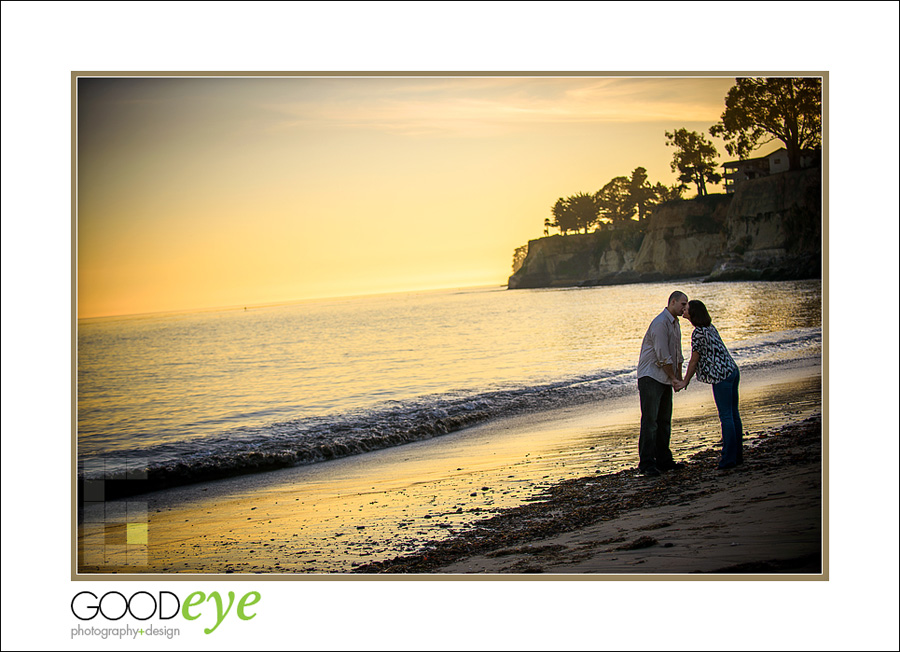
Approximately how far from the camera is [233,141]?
4.79 m

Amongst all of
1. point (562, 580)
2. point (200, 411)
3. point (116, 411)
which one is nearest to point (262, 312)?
point (200, 411)

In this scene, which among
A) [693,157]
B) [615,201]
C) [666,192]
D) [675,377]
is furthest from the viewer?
[615,201]

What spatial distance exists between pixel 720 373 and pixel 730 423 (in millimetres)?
336

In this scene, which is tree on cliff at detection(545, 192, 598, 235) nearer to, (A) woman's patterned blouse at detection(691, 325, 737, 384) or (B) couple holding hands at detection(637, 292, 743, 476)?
(B) couple holding hands at detection(637, 292, 743, 476)

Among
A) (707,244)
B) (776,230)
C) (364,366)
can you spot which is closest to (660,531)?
(776,230)

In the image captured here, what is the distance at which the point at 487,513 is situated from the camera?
155 inches

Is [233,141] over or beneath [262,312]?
over

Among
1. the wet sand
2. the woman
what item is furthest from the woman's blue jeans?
the wet sand

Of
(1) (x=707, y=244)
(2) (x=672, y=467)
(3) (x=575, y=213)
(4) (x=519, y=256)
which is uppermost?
(3) (x=575, y=213)

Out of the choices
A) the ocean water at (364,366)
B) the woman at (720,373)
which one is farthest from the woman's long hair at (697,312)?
the ocean water at (364,366)

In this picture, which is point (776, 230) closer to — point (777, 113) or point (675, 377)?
point (777, 113)

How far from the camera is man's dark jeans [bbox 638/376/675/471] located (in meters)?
4.36
